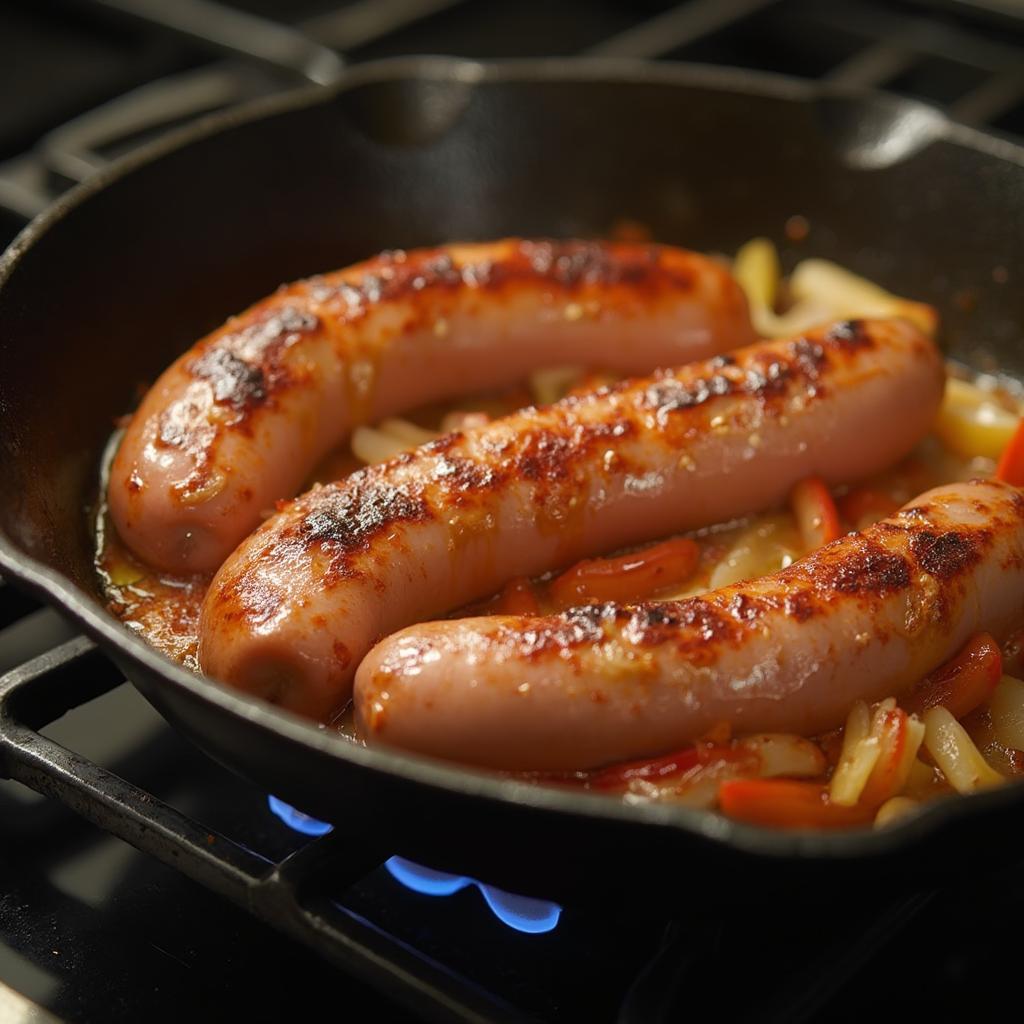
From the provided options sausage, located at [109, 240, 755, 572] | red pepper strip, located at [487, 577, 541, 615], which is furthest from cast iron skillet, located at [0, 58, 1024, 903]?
red pepper strip, located at [487, 577, 541, 615]

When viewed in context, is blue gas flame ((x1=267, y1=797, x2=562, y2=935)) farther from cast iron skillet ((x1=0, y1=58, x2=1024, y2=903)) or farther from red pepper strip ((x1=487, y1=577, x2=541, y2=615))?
cast iron skillet ((x1=0, y1=58, x2=1024, y2=903))

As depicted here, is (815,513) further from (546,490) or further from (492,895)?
(492,895)

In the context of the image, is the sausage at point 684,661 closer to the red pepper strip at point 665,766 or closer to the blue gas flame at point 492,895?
the red pepper strip at point 665,766

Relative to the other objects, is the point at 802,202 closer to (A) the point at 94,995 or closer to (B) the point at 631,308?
(B) the point at 631,308

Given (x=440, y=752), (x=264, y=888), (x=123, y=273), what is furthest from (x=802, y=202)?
(x=264, y=888)

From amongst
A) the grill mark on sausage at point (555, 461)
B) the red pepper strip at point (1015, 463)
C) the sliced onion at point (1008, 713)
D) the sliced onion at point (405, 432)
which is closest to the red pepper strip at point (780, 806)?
the grill mark on sausage at point (555, 461)

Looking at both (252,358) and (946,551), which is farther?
(252,358)

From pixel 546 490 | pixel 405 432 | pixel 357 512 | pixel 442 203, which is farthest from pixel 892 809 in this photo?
pixel 442 203
